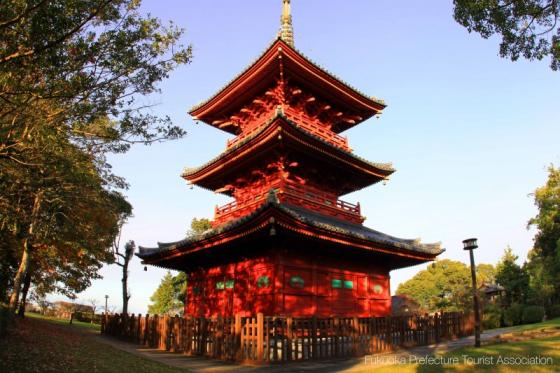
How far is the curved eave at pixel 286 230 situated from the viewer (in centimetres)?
1441

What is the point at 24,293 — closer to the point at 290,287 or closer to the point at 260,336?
the point at 290,287

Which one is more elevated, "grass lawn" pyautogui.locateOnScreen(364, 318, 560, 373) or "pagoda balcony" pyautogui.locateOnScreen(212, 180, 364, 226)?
"pagoda balcony" pyautogui.locateOnScreen(212, 180, 364, 226)

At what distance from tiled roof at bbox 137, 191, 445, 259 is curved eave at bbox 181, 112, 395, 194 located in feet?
9.79

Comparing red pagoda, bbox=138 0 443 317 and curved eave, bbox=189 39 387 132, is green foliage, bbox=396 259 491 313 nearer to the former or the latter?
red pagoda, bbox=138 0 443 317

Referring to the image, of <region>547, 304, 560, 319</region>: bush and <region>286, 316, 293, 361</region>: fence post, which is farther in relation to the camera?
<region>547, 304, 560, 319</region>: bush

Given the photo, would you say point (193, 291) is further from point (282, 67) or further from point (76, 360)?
point (282, 67)

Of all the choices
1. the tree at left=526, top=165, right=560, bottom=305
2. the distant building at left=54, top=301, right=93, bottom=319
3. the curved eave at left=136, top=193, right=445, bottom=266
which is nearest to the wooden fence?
the curved eave at left=136, top=193, right=445, bottom=266

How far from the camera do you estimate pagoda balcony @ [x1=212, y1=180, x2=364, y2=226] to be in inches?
727

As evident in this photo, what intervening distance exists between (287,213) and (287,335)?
4.08m

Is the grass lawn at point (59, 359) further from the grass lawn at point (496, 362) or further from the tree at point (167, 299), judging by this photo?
the tree at point (167, 299)

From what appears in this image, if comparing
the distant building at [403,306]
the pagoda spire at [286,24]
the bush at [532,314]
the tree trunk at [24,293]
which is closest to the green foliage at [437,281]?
the distant building at [403,306]

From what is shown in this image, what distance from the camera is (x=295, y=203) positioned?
1848 centimetres

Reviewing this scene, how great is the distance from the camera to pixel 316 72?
67.1 feet

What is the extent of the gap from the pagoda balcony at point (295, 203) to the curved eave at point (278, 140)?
74.3 inches
